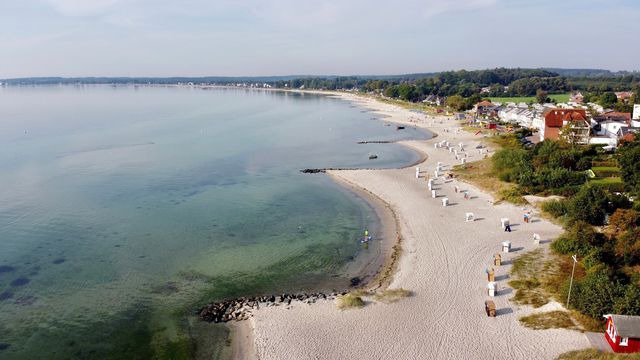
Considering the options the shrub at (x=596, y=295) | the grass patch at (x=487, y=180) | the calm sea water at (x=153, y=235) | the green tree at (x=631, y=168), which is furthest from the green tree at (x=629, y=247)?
the calm sea water at (x=153, y=235)

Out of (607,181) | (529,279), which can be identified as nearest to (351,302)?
(529,279)

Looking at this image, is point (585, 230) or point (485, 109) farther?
point (485, 109)

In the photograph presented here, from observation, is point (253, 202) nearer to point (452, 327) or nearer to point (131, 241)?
point (131, 241)

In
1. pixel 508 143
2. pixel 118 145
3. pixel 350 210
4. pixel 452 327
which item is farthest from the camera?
pixel 118 145

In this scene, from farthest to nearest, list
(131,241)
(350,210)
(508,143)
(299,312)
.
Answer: (508,143), (350,210), (131,241), (299,312)

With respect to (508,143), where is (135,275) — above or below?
below

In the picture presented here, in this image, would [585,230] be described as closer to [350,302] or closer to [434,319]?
[434,319]

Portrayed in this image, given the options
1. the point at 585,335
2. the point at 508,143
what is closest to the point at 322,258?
the point at 585,335
